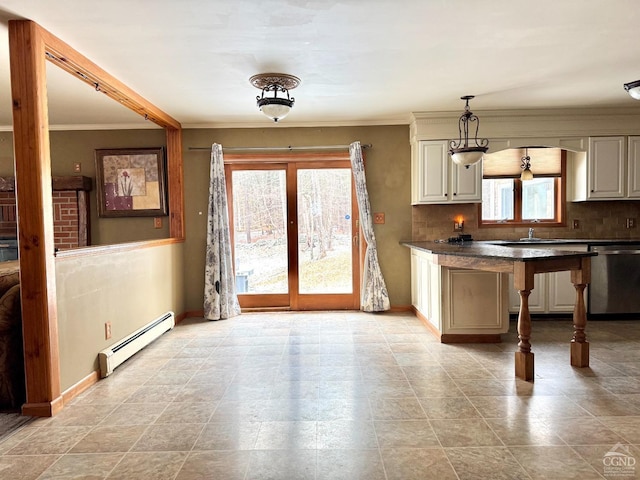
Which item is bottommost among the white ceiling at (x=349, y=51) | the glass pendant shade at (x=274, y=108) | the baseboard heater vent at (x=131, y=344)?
the baseboard heater vent at (x=131, y=344)

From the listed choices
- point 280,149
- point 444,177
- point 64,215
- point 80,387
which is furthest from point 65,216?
point 444,177

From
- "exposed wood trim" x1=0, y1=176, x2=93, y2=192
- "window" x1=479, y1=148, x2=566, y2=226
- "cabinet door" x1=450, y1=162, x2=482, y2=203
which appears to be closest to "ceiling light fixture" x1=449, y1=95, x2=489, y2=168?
"cabinet door" x1=450, y1=162, x2=482, y2=203

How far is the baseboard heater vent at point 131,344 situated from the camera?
3152mm

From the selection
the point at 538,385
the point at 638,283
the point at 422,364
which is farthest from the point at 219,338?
the point at 638,283

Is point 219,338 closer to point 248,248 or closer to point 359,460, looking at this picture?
point 248,248

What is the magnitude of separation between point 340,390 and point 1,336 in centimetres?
220

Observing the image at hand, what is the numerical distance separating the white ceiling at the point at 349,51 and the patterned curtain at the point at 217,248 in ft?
2.54

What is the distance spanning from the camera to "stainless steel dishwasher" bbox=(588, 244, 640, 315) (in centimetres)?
454

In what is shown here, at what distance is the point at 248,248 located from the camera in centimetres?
530

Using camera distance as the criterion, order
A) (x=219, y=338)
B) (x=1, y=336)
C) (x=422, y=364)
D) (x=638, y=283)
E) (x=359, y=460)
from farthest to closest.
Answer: (x=638, y=283) → (x=219, y=338) → (x=422, y=364) → (x=1, y=336) → (x=359, y=460)

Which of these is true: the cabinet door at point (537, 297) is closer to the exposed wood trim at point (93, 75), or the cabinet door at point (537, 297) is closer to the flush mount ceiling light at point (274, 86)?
the flush mount ceiling light at point (274, 86)

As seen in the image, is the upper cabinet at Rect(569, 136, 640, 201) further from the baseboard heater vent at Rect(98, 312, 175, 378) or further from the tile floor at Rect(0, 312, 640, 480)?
the baseboard heater vent at Rect(98, 312, 175, 378)

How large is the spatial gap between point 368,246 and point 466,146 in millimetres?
1654

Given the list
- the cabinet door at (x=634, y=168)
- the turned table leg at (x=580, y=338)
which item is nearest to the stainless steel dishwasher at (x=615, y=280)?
the cabinet door at (x=634, y=168)
